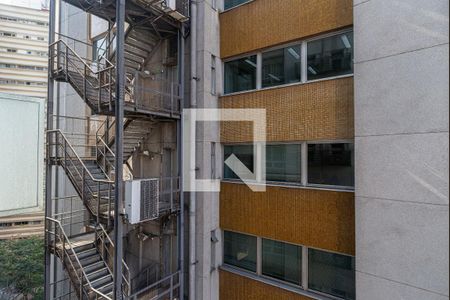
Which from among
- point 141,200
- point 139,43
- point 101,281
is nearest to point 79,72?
point 139,43

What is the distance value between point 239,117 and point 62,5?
8.41 m

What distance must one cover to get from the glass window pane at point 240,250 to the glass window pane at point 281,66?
3.84 meters

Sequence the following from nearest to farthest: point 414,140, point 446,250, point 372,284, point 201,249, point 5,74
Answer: point 446,250 → point 414,140 → point 372,284 → point 201,249 → point 5,74

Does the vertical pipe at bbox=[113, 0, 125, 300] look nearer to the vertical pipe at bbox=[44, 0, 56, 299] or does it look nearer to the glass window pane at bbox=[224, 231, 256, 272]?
the vertical pipe at bbox=[44, 0, 56, 299]

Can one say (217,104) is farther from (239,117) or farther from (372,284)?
(372,284)

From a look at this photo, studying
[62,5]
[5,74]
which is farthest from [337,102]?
[5,74]

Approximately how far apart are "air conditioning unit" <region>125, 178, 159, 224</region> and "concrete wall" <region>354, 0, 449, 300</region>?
397cm

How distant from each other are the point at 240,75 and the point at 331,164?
322cm

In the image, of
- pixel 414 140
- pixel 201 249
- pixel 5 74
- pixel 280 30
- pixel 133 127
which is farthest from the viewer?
pixel 5 74

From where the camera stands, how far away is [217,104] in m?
7.10

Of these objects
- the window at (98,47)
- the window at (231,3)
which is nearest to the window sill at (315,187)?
the window at (231,3)

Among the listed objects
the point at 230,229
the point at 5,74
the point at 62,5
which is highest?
the point at 62,5

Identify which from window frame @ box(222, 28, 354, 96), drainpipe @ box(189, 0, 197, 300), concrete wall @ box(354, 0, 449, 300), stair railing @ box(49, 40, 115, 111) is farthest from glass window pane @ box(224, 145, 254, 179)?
stair railing @ box(49, 40, 115, 111)

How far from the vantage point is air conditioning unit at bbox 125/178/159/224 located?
5145mm
